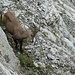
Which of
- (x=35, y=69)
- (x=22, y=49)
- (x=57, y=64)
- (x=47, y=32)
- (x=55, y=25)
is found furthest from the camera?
(x=55, y=25)

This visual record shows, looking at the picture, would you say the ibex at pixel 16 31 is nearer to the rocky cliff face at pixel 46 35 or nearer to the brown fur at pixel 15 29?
the brown fur at pixel 15 29

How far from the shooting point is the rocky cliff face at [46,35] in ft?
26.6

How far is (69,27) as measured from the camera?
15430 millimetres

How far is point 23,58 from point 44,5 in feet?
23.8

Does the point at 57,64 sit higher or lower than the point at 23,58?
lower

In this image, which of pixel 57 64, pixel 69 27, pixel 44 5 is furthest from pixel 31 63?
pixel 69 27

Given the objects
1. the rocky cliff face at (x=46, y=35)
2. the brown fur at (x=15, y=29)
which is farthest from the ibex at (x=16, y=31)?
the rocky cliff face at (x=46, y=35)

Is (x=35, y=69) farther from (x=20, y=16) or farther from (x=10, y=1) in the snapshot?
(x=10, y=1)

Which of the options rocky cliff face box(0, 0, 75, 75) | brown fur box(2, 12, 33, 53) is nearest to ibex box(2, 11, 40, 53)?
brown fur box(2, 12, 33, 53)

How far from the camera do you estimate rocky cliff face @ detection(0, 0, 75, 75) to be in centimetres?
809

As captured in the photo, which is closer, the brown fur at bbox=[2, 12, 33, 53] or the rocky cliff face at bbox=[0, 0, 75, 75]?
the brown fur at bbox=[2, 12, 33, 53]

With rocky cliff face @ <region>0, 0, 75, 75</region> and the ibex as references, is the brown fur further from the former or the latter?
rocky cliff face @ <region>0, 0, 75, 75</region>

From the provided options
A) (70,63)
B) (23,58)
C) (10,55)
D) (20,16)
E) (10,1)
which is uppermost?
(10,1)

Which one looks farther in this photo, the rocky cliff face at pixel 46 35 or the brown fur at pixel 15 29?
the rocky cliff face at pixel 46 35
